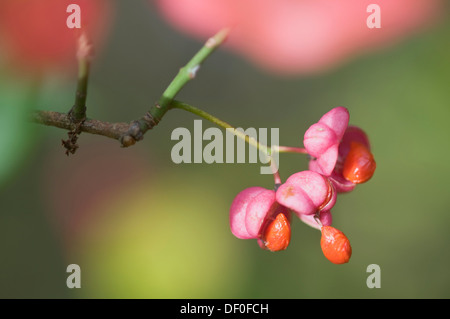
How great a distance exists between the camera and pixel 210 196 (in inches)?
64.5

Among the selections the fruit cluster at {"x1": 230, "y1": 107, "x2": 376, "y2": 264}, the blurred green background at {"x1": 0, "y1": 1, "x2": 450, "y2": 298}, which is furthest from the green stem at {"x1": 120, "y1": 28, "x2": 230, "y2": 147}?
the blurred green background at {"x1": 0, "y1": 1, "x2": 450, "y2": 298}

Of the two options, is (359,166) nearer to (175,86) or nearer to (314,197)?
(314,197)

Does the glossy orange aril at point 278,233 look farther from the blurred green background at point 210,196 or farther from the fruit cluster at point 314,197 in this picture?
the blurred green background at point 210,196

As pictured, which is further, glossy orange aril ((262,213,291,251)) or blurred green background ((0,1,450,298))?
blurred green background ((0,1,450,298))

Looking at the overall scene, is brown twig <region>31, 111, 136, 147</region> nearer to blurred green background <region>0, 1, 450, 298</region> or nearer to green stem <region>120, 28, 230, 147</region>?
green stem <region>120, 28, 230, 147</region>

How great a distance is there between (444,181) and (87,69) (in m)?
1.51

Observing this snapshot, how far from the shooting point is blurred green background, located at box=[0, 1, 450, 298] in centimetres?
148

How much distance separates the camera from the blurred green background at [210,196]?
4.86 feet

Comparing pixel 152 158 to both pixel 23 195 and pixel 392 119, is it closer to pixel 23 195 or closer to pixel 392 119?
pixel 23 195

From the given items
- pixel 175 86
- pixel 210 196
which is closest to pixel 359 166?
pixel 175 86

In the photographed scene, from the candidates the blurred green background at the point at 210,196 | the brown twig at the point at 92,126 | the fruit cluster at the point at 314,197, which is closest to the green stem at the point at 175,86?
the brown twig at the point at 92,126

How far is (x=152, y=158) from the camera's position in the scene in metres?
1.61

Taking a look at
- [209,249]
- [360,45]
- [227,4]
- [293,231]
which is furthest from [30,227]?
[360,45]

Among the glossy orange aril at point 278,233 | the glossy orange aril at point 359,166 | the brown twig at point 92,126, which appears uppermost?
the brown twig at point 92,126
